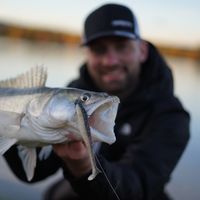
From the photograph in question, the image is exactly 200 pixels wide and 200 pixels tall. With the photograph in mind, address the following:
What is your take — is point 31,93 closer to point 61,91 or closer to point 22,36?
point 61,91

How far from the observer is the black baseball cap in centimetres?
462

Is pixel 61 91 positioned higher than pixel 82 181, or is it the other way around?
pixel 61 91

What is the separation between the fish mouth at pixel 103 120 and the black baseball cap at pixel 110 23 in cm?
202

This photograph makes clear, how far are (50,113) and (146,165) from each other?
4.38 ft

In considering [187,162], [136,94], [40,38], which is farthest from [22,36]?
[136,94]

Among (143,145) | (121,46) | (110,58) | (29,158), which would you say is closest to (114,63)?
(110,58)

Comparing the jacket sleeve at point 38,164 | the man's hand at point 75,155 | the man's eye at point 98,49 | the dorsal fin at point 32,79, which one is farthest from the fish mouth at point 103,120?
the man's eye at point 98,49

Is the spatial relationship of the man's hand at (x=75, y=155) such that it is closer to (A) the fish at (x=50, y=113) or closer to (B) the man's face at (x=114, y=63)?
(A) the fish at (x=50, y=113)

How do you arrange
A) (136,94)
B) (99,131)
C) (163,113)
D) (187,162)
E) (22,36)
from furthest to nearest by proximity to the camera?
(22,36) → (187,162) → (136,94) → (163,113) → (99,131)

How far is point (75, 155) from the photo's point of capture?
9.69 feet

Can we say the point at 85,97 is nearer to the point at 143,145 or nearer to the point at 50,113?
the point at 50,113

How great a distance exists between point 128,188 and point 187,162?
490 cm

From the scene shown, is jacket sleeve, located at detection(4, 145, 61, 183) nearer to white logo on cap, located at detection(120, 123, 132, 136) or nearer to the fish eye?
white logo on cap, located at detection(120, 123, 132, 136)

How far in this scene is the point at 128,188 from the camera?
11.5ft
